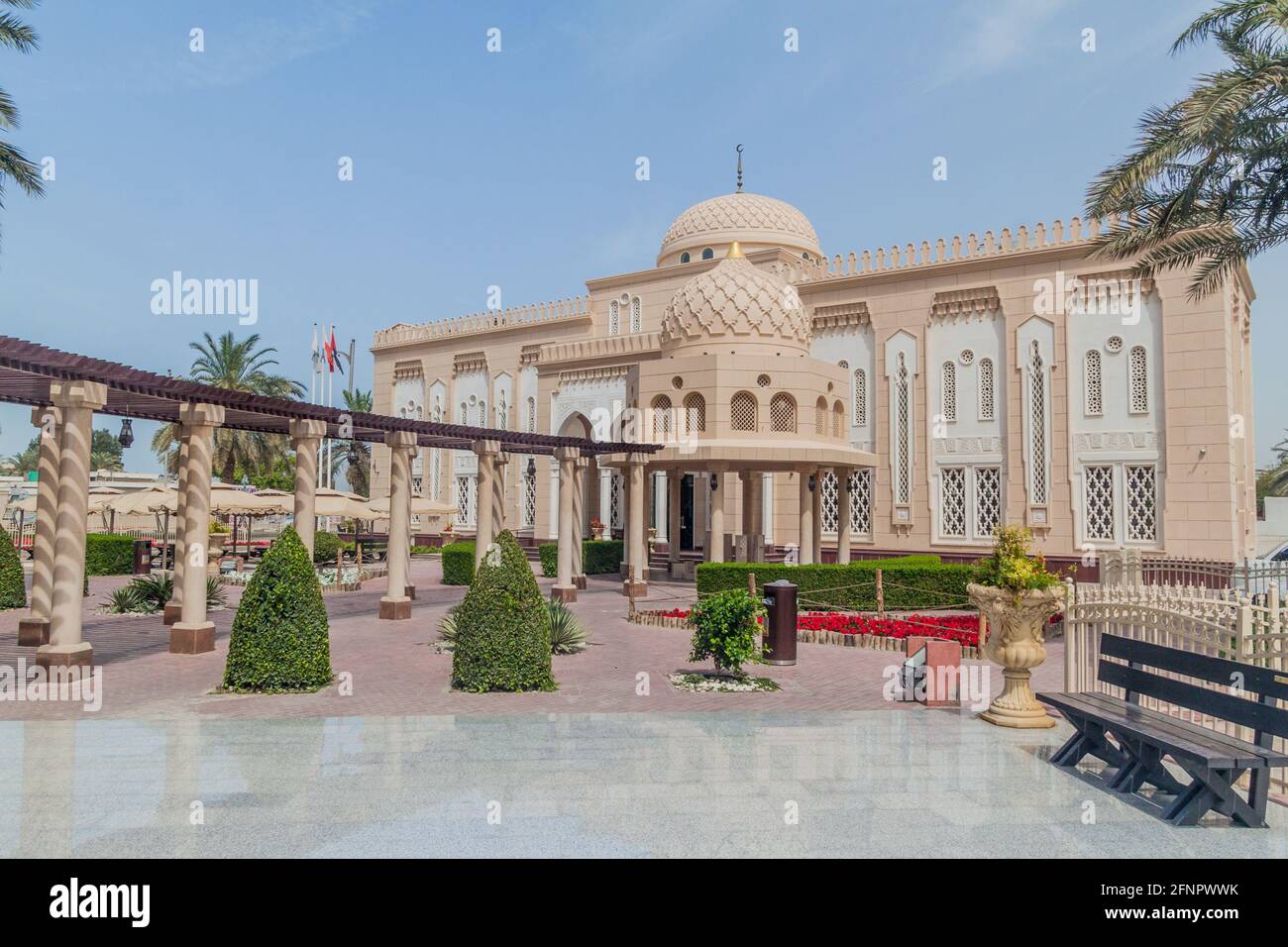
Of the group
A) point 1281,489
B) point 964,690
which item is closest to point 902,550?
point 964,690

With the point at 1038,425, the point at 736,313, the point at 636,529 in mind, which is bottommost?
the point at 636,529

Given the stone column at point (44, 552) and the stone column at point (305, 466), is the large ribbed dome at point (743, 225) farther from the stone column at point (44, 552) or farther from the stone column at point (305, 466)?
the stone column at point (44, 552)

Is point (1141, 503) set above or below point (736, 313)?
below

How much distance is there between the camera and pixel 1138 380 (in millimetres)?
27078

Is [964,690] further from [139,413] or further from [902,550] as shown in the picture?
[902,550]

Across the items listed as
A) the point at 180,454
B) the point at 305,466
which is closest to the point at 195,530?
the point at 180,454

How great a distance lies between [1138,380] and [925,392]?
6.39 m

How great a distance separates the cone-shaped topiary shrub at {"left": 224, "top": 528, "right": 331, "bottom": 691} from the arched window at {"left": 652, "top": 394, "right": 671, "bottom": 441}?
15157 mm

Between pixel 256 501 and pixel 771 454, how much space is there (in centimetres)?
1466

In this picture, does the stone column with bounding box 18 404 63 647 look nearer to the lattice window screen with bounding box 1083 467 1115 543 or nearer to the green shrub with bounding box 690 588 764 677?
the green shrub with bounding box 690 588 764 677

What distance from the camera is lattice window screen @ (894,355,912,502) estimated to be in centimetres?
3111

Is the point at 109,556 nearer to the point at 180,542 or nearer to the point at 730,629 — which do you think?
the point at 180,542
